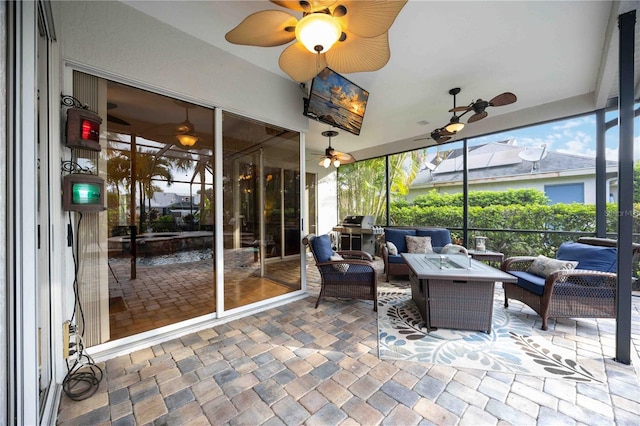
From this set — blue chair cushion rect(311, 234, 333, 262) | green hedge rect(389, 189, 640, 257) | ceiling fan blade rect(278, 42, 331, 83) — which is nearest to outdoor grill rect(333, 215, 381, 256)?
green hedge rect(389, 189, 640, 257)

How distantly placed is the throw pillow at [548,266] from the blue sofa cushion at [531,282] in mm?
64

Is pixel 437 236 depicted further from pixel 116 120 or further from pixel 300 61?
pixel 116 120

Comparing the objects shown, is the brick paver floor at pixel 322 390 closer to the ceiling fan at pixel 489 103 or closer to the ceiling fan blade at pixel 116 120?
the ceiling fan blade at pixel 116 120

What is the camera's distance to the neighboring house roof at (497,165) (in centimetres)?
553

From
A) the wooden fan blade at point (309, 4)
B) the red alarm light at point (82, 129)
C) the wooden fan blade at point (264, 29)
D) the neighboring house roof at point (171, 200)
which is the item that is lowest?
the neighboring house roof at point (171, 200)

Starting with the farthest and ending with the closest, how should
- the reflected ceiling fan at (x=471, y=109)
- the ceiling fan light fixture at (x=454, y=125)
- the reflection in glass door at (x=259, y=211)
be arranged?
the ceiling fan light fixture at (x=454, y=125) < the reflection in glass door at (x=259, y=211) < the reflected ceiling fan at (x=471, y=109)

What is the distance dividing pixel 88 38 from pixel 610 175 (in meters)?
7.13

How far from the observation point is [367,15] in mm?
1578

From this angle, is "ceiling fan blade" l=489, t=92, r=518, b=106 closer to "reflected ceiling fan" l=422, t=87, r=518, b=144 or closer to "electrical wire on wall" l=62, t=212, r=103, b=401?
"reflected ceiling fan" l=422, t=87, r=518, b=144

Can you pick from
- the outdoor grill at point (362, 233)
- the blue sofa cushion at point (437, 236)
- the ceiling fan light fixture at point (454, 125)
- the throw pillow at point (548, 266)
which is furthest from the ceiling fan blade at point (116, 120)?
the outdoor grill at point (362, 233)

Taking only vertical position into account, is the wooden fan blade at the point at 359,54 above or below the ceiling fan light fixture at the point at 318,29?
above

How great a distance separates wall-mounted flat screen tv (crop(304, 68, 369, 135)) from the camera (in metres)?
3.04

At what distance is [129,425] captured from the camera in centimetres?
150

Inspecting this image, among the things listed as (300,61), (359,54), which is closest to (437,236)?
(359,54)
